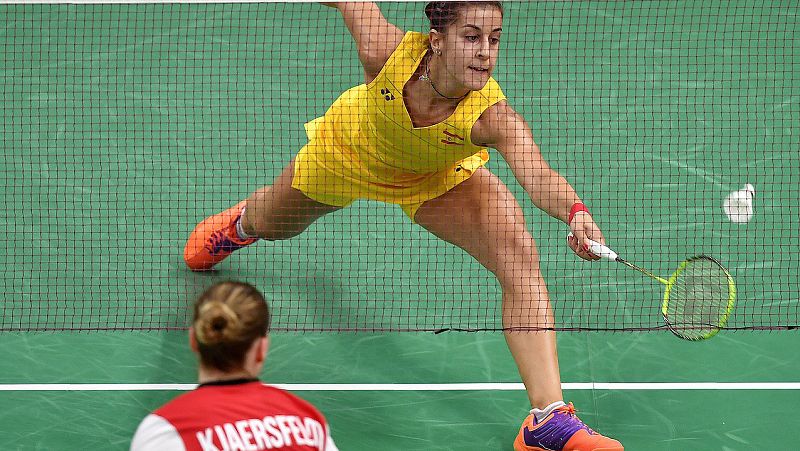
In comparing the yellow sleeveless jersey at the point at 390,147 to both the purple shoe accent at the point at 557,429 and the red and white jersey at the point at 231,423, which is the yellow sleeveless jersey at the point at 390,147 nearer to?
the purple shoe accent at the point at 557,429

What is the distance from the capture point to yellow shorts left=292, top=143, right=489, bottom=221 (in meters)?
5.47

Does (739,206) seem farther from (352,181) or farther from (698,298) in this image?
(352,181)

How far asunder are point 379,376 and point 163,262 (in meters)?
1.50

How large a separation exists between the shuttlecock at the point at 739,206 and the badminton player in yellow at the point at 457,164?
53.1 inches

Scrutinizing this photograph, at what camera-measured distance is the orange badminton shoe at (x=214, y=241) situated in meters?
6.30

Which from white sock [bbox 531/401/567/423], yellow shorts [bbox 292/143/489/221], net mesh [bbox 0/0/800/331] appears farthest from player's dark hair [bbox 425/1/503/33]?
white sock [bbox 531/401/567/423]

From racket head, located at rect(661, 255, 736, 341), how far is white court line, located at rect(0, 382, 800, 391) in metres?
0.43

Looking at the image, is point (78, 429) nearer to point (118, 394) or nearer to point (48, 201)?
point (118, 394)

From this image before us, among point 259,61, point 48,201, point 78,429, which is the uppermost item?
point 259,61

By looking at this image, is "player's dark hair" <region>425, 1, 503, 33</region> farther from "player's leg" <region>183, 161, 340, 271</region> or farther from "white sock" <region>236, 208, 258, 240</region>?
"white sock" <region>236, 208, 258, 240</region>

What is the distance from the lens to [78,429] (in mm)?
5449

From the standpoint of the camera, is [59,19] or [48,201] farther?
[59,19]

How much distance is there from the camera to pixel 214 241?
629 centimetres

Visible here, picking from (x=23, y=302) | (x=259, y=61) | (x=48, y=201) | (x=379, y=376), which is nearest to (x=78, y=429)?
(x=23, y=302)
